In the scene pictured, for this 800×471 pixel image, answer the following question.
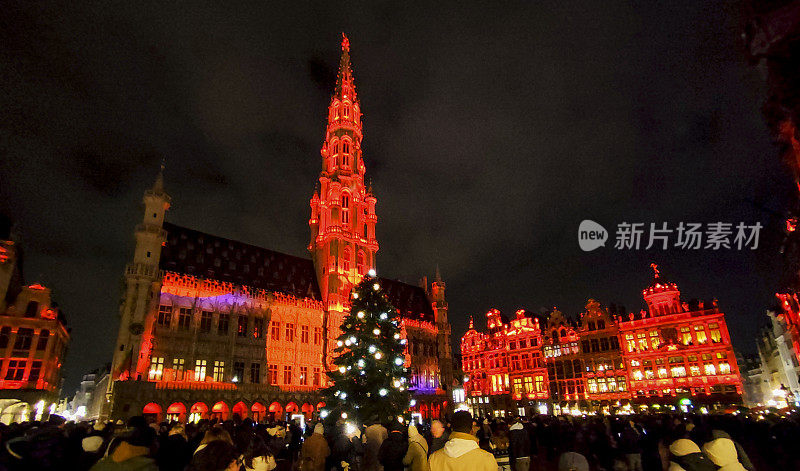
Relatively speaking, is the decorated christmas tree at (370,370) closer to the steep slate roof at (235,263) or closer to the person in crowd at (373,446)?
the person in crowd at (373,446)

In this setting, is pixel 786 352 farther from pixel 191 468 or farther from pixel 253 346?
pixel 191 468

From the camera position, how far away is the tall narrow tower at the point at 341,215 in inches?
1662

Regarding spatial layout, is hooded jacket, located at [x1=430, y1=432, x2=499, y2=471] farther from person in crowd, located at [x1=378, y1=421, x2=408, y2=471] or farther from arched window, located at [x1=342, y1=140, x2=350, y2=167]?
arched window, located at [x1=342, y1=140, x2=350, y2=167]

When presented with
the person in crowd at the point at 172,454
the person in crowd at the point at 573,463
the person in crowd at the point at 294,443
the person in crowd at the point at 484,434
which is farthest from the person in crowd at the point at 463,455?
the person in crowd at the point at 294,443

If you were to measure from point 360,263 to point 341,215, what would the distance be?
5.73 m

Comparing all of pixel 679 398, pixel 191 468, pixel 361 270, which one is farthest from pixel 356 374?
pixel 679 398

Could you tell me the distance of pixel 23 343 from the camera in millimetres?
31938

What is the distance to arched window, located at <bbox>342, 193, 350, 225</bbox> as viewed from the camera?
4619cm

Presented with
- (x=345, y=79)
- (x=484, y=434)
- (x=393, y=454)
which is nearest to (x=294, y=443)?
(x=484, y=434)

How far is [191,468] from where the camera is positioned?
3.48 m

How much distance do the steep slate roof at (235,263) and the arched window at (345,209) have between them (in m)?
6.28

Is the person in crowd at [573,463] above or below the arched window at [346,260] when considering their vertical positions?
below

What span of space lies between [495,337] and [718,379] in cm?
2436

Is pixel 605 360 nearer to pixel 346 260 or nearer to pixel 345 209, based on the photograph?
pixel 346 260
